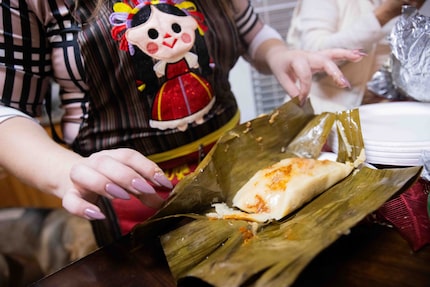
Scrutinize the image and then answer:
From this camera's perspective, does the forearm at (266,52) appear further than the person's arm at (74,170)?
Yes

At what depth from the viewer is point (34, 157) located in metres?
0.64

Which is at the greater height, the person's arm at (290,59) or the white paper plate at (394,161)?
the person's arm at (290,59)

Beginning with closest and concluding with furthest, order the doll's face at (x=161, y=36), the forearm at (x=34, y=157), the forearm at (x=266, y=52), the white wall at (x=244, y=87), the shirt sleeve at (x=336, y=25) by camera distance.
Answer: the forearm at (x=34, y=157), the doll's face at (x=161, y=36), the forearm at (x=266, y=52), the shirt sleeve at (x=336, y=25), the white wall at (x=244, y=87)

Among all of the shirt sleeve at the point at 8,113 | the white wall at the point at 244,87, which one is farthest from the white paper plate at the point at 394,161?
the white wall at the point at 244,87

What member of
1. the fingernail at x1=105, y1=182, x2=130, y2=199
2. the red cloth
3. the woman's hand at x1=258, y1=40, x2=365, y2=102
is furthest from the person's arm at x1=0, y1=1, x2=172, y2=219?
the woman's hand at x1=258, y1=40, x2=365, y2=102

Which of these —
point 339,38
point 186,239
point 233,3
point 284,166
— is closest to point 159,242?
point 186,239

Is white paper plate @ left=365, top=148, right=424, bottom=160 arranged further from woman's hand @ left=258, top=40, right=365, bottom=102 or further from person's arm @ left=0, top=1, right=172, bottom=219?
person's arm @ left=0, top=1, right=172, bottom=219

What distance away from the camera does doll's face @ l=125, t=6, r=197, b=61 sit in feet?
2.45

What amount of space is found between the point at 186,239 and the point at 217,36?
18.0 inches

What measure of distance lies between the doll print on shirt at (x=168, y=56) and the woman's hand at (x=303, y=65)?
0.68 feet

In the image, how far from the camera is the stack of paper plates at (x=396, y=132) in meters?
0.69

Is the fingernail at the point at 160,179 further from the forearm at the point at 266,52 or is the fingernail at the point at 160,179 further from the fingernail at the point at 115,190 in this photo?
the forearm at the point at 266,52

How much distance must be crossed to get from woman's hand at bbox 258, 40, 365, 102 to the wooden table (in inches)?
15.4

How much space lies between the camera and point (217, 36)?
86 cm
